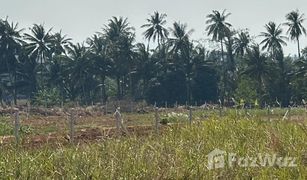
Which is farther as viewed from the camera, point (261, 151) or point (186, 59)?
point (186, 59)

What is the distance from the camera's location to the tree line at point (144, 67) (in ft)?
173

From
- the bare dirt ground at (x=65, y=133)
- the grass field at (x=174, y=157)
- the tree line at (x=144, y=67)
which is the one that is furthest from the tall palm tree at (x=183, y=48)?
the grass field at (x=174, y=157)

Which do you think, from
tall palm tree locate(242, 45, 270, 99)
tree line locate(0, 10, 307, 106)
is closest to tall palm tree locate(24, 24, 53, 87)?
tree line locate(0, 10, 307, 106)

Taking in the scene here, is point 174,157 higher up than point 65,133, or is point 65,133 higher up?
point 174,157

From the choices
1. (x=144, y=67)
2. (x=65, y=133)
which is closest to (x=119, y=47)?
(x=144, y=67)

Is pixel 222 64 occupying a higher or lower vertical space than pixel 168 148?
higher

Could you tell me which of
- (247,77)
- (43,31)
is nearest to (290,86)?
(247,77)

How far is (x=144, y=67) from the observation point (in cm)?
5619

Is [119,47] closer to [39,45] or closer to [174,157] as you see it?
[39,45]

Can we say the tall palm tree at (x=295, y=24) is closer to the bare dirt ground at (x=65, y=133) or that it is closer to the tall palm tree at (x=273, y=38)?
the tall palm tree at (x=273, y=38)

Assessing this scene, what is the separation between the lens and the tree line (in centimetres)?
5269

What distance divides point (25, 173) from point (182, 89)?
52891 mm

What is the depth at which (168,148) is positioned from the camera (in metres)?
6.42

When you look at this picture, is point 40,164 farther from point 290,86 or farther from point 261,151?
point 290,86
